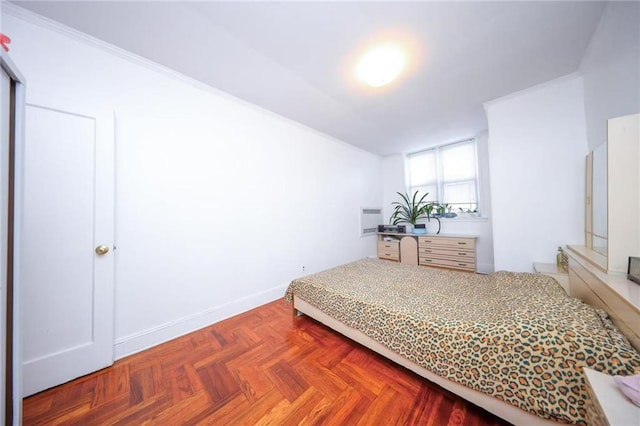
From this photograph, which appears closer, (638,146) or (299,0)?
(638,146)

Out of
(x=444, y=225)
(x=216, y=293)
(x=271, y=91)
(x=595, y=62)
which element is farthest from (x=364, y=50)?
(x=444, y=225)

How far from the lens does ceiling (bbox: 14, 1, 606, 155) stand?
1413 mm

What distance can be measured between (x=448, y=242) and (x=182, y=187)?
418cm

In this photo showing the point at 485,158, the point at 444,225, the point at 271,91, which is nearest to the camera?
the point at 271,91

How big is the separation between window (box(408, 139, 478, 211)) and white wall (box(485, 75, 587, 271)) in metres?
1.43

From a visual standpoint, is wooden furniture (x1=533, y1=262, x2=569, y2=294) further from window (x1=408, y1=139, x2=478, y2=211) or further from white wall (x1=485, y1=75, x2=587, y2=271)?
window (x1=408, y1=139, x2=478, y2=211)

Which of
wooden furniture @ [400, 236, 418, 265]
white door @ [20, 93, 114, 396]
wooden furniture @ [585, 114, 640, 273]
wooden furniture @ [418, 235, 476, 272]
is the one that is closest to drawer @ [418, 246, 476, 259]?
wooden furniture @ [418, 235, 476, 272]

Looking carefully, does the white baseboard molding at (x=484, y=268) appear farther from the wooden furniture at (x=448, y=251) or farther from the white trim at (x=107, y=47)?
the white trim at (x=107, y=47)

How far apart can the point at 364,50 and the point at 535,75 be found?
1.94 m

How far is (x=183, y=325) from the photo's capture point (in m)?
1.95

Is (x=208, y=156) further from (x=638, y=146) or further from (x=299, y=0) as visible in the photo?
(x=638, y=146)

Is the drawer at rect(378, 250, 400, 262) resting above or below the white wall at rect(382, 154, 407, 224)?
below

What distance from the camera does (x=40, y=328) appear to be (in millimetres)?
1349

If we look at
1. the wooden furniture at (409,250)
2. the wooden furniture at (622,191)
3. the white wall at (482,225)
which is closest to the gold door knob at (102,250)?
the wooden furniture at (622,191)
